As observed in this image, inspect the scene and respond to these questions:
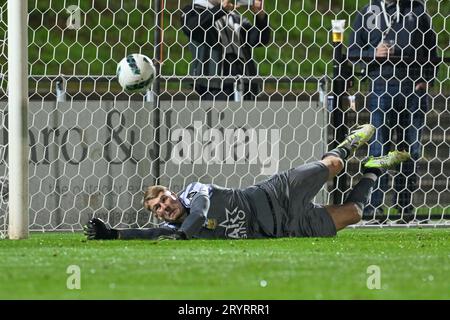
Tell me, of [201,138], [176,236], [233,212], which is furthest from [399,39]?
[176,236]

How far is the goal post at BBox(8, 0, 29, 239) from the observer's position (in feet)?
24.7

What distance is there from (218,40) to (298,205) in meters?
1.93

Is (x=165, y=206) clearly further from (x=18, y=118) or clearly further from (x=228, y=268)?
(x=228, y=268)

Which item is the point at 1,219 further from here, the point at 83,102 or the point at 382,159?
the point at 382,159

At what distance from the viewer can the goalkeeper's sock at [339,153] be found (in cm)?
853

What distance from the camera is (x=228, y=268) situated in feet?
18.4

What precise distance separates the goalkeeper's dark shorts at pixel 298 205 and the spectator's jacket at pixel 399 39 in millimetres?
1450

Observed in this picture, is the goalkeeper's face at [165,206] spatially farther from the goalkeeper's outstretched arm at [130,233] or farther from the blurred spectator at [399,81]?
the blurred spectator at [399,81]

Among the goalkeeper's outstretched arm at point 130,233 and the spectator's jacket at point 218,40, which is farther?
the spectator's jacket at point 218,40

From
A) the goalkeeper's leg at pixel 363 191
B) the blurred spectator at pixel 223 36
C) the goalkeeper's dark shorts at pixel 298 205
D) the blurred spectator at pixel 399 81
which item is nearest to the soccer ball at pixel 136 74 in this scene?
the goalkeeper's dark shorts at pixel 298 205

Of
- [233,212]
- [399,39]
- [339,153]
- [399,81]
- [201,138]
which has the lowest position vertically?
[233,212]
